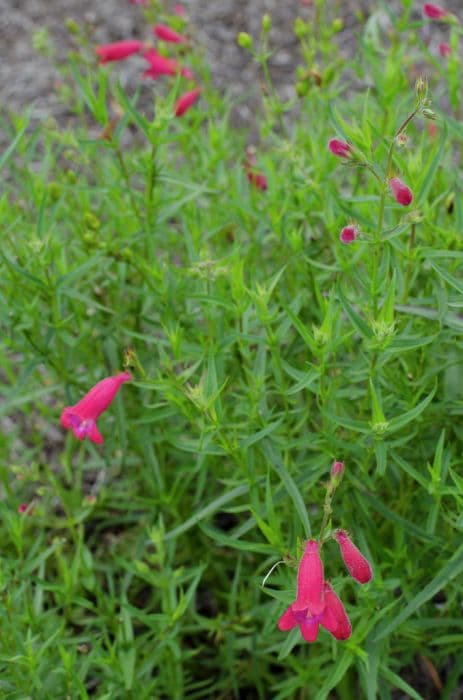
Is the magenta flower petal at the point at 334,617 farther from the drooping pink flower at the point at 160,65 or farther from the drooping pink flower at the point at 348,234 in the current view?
the drooping pink flower at the point at 160,65

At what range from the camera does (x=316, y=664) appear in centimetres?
288

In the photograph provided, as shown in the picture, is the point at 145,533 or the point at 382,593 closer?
the point at 382,593

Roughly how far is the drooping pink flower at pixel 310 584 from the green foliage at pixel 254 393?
11 centimetres

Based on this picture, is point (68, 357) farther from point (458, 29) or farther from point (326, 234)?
point (458, 29)

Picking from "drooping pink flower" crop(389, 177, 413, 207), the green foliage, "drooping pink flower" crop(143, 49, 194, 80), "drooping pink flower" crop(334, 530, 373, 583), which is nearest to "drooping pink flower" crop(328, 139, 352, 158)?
the green foliage

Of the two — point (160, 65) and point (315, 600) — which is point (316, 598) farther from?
point (160, 65)

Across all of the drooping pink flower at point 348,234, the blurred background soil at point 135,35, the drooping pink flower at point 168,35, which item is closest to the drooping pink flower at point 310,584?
the drooping pink flower at point 348,234

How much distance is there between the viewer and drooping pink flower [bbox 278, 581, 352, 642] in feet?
6.75

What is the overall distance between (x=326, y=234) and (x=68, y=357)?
40.9 inches

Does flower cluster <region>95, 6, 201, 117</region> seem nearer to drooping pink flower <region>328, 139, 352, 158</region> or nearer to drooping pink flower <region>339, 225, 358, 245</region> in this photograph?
drooping pink flower <region>328, 139, 352, 158</region>

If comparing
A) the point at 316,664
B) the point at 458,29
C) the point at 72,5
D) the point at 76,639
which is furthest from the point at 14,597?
the point at 72,5

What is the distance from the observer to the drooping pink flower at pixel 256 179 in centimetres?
351

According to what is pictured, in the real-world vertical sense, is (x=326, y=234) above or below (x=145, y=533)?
above

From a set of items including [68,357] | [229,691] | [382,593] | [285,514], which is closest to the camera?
[382,593]
